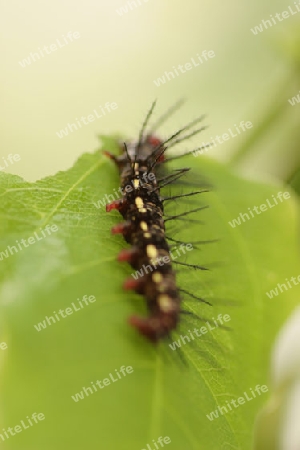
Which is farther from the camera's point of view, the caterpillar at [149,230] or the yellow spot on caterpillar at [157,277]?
the yellow spot on caterpillar at [157,277]

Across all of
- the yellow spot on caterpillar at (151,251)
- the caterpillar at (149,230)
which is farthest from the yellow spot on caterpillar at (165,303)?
the yellow spot on caterpillar at (151,251)

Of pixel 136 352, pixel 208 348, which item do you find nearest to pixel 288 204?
pixel 208 348

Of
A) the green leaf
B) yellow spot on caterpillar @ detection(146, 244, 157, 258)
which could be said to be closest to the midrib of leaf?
the green leaf

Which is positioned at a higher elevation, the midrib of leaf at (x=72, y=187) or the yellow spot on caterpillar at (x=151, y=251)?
the midrib of leaf at (x=72, y=187)

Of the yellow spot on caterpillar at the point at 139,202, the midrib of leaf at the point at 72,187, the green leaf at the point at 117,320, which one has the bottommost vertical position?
the green leaf at the point at 117,320

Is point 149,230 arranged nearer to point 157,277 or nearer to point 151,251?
point 151,251

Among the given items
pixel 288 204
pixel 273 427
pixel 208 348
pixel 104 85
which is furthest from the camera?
pixel 104 85

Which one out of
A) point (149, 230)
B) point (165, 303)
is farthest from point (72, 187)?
point (165, 303)

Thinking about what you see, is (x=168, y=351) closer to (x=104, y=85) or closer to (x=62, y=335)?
(x=62, y=335)

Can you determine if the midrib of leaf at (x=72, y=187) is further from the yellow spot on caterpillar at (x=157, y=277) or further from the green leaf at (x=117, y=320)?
the yellow spot on caterpillar at (x=157, y=277)
